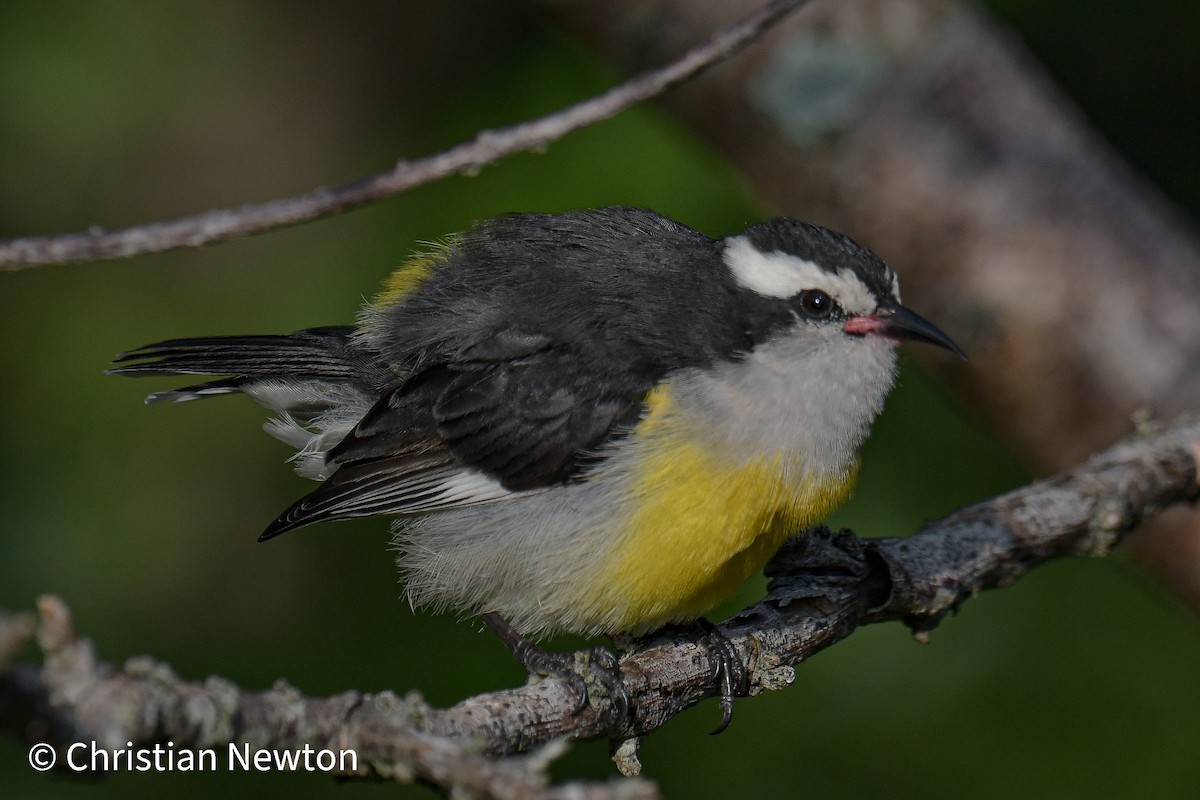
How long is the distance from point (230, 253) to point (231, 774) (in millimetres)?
2524

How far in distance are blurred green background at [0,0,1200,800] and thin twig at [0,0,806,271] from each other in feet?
7.81

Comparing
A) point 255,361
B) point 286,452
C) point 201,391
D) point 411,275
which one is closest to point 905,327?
point 411,275

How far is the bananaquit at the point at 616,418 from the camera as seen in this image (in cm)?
320

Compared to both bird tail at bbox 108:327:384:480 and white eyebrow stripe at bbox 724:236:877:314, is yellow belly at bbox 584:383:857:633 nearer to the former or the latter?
white eyebrow stripe at bbox 724:236:877:314

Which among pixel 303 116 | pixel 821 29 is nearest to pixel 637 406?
pixel 821 29

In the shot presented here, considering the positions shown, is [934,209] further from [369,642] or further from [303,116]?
[303,116]

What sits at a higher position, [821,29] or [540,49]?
[540,49]

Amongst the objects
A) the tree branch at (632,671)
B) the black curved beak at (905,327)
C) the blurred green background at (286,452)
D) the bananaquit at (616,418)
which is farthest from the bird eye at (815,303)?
the blurred green background at (286,452)

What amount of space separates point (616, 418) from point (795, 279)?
0.61 m

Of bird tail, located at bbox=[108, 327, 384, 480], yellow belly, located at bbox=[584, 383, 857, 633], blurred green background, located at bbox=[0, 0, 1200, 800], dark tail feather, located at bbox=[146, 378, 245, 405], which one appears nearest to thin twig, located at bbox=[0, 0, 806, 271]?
yellow belly, located at bbox=[584, 383, 857, 633]

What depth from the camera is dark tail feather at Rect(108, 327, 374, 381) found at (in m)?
3.74

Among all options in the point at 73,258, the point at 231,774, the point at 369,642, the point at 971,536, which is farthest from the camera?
the point at 369,642

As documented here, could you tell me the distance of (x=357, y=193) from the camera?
6.95ft

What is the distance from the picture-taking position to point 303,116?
6.21m
